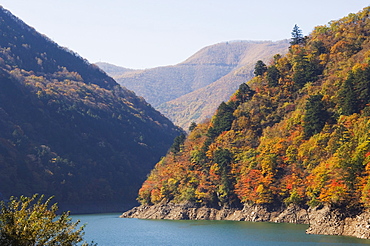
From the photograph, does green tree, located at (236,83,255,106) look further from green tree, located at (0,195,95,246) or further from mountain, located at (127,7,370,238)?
green tree, located at (0,195,95,246)

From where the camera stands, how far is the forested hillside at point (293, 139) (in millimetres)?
80812

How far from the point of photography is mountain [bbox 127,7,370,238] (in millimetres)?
75562

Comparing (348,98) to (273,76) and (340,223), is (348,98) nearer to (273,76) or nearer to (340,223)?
(340,223)

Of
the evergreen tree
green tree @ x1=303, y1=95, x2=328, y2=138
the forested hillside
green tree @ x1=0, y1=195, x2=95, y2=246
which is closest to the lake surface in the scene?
the forested hillside

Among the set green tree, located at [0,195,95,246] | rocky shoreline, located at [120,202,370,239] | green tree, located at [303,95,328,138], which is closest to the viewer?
green tree, located at [0,195,95,246]

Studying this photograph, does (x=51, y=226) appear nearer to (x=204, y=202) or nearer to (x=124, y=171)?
(x=204, y=202)

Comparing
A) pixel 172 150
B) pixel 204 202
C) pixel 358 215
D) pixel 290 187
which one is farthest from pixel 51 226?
pixel 172 150

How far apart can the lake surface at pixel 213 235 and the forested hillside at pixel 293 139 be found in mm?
6793

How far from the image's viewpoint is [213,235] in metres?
77.5

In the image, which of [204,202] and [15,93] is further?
[15,93]

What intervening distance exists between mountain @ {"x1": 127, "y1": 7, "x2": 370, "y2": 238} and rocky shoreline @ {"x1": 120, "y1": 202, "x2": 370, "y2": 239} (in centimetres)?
26

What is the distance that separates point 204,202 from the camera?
10969 centimetres

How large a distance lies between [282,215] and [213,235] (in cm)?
1901

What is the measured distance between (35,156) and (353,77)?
333 feet
